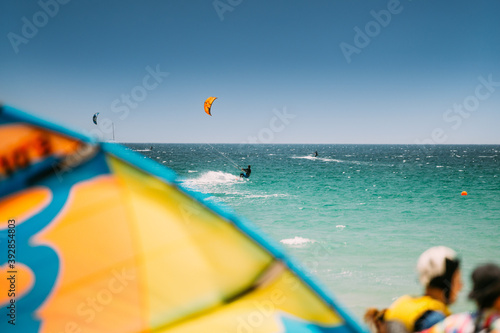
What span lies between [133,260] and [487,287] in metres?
1.85

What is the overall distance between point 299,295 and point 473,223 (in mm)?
20851

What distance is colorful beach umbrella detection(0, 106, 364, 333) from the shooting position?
1.29 metres

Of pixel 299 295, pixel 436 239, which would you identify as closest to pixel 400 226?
pixel 436 239

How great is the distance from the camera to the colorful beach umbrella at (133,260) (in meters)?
1.29

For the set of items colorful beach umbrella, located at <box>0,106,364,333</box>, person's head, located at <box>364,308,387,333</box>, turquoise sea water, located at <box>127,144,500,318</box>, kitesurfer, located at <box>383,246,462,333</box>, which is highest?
colorful beach umbrella, located at <box>0,106,364,333</box>

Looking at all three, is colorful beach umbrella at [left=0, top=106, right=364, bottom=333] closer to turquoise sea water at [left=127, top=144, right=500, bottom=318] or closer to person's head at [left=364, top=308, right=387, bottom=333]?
person's head at [left=364, top=308, right=387, bottom=333]

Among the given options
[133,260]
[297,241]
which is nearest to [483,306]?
[133,260]

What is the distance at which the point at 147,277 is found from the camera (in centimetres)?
137

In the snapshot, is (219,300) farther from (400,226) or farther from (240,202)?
(240,202)

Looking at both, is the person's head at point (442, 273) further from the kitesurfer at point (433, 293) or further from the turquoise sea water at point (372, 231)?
the turquoise sea water at point (372, 231)

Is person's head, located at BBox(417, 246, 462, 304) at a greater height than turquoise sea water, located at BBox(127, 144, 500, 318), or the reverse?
person's head, located at BBox(417, 246, 462, 304)

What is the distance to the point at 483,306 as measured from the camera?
165 cm

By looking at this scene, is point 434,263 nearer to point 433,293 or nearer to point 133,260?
point 433,293

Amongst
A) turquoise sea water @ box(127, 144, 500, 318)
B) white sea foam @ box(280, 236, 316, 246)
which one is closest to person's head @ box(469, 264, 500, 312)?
turquoise sea water @ box(127, 144, 500, 318)
